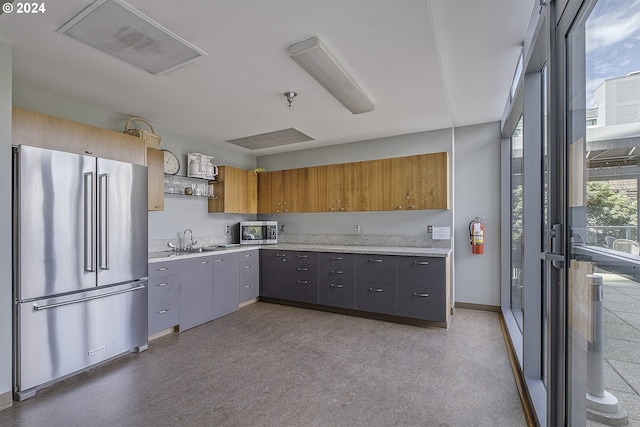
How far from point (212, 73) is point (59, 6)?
40.6 inches

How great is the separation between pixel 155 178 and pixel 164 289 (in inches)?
53.8

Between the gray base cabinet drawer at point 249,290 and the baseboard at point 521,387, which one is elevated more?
the gray base cabinet drawer at point 249,290

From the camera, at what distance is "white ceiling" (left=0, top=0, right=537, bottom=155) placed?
190cm

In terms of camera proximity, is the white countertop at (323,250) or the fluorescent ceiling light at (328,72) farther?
the white countertop at (323,250)

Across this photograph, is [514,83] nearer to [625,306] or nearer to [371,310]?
[625,306]

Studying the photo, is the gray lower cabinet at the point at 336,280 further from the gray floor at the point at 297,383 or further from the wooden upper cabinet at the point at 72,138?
the wooden upper cabinet at the point at 72,138

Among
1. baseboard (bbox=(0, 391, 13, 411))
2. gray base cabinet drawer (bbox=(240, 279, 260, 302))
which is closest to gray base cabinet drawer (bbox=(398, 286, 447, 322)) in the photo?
gray base cabinet drawer (bbox=(240, 279, 260, 302))

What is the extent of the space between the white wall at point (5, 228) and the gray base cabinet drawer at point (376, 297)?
3403mm

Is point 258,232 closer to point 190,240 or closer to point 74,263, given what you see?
point 190,240

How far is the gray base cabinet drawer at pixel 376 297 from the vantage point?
393 cm

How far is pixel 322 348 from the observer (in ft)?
10.4

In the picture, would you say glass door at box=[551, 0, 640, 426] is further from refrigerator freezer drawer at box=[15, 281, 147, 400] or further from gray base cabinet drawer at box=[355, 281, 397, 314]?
refrigerator freezer drawer at box=[15, 281, 147, 400]

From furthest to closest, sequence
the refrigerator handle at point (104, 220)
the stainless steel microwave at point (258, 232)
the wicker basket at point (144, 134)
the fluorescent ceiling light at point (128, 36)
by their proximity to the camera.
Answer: the stainless steel microwave at point (258, 232) < the wicker basket at point (144, 134) < the refrigerator handle at point (104, 220) < the fluorescent ceiling light at point (128, 36)

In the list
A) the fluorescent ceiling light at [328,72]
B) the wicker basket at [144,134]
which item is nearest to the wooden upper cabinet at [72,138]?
the wicker basket at [144,134]
